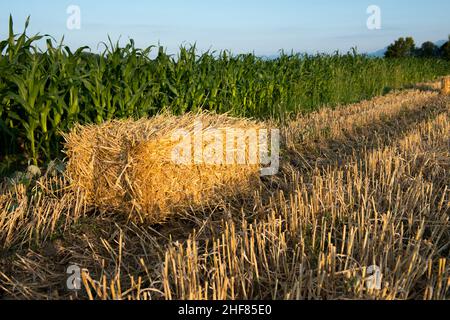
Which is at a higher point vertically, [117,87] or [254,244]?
[117,87]

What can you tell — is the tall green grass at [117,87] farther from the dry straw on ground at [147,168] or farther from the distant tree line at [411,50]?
the distant tree line at [411,50]

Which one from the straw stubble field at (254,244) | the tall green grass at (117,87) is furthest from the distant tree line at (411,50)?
the straw stubble field at (254,244)

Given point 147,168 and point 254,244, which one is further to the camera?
point 147,168

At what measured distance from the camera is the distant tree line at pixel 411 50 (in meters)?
44.3

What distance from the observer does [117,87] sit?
18.8 ft

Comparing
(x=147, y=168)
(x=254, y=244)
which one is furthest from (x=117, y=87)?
(x=254, y=244)

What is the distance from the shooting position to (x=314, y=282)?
8.13 ft

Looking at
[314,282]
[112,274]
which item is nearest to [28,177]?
[112,274]

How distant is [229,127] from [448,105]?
28.9 feet

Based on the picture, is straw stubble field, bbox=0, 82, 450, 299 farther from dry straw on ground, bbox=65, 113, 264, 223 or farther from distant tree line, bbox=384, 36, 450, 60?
distant tree line, bbox=384, 36, 450, 60

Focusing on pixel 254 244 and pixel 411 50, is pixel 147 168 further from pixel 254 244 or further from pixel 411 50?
pixel 411 50

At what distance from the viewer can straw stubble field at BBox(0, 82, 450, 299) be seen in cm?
244

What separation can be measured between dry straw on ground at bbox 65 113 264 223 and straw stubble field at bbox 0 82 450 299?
13cm

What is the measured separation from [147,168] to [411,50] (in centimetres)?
5278
